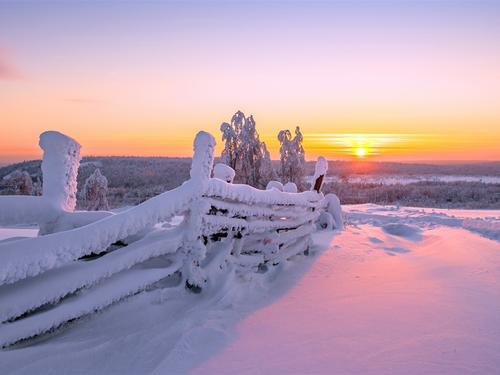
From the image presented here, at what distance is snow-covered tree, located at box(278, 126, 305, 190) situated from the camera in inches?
792

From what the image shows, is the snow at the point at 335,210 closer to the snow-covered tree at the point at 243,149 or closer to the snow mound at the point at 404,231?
the snow mound at the point at 404,231

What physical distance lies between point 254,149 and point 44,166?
49.2ft

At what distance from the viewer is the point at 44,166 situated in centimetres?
372

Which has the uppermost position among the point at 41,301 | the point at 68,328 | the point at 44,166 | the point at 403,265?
the point at 44,166

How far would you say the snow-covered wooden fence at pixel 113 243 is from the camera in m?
2.50

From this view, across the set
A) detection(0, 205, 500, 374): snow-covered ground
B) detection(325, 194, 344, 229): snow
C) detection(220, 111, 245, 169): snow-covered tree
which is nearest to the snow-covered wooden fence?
detection(0, 205, 500, 374): snow-covered ground

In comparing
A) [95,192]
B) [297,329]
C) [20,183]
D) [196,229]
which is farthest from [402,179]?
[297,329]

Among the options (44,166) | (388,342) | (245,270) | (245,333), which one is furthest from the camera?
(245,270)

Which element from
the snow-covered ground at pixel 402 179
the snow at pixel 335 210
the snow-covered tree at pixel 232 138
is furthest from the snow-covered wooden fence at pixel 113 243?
the snow-covered ground at pixel 402 179

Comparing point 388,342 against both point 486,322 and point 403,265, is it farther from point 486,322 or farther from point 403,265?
point 403,265

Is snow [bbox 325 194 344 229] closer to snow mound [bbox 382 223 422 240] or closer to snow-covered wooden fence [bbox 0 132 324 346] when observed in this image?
snow mound [bbox 382 223 422 240]

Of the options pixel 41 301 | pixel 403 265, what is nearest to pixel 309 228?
pixel 403 265

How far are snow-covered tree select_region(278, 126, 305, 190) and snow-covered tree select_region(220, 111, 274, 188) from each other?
178 cm

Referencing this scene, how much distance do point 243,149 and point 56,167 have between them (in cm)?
1471
